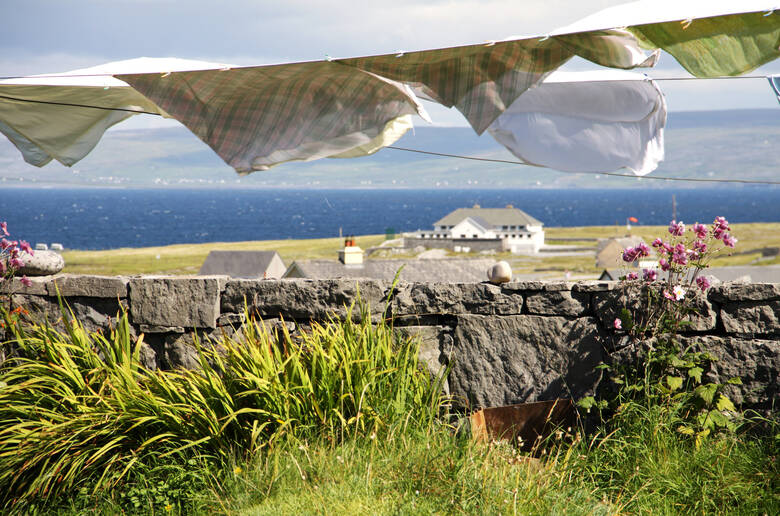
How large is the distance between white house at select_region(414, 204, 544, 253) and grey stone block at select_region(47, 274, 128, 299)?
59419mm

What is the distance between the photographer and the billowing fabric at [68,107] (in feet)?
12.8

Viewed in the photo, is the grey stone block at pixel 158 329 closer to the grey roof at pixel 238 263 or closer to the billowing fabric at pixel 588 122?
the billowing fabric at pixel 588 122

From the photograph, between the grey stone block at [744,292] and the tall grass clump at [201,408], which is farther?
the grey stone block at [744,292]

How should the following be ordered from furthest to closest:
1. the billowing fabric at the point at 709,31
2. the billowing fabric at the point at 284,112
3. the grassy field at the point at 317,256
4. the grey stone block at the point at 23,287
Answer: the grassy field at the point at 317,256 → the grey stone block at the point at 23,287 → the billowing fabric at the point at 284,112 → the billowing fabric at the point at 709,31

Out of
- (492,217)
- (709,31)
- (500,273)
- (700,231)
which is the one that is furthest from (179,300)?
(492,217)

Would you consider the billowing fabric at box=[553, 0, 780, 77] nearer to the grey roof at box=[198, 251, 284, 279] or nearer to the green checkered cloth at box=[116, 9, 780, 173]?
the green checkered cloth at box=[116, 9, 780, 173]

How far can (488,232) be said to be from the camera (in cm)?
6531

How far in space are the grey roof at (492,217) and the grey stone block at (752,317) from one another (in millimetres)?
63288

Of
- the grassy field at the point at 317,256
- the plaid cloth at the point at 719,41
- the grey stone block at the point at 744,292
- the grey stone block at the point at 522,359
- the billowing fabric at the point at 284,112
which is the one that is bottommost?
the grassy field at the point at 317,256

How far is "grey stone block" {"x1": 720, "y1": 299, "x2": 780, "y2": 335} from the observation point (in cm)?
358

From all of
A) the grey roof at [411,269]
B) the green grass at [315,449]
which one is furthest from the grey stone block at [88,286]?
the grey roof at [411,269]

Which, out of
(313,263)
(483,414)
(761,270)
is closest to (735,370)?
(483,414)

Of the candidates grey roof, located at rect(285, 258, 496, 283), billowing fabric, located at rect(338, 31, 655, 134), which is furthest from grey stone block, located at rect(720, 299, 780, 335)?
grey roof, located at rect(285, 258, 496, 283)

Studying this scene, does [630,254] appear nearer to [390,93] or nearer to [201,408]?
[390,93]
